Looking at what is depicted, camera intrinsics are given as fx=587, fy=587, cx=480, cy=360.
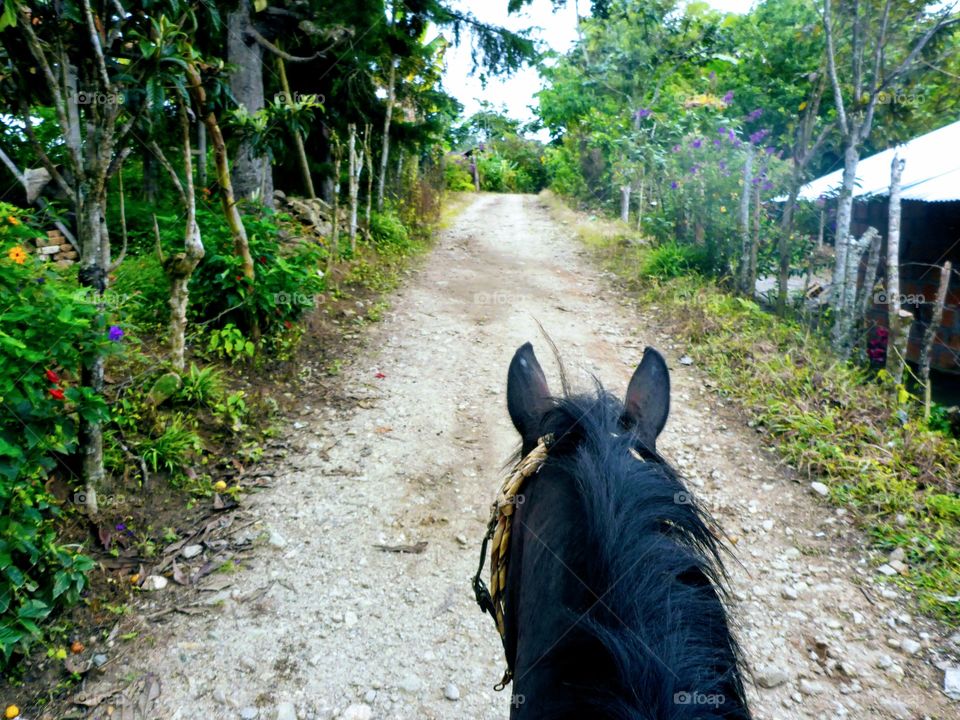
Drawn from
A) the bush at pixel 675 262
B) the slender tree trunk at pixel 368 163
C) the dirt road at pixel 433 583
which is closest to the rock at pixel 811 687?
the dirt road at pixel 433 583

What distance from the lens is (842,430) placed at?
4.75 metres

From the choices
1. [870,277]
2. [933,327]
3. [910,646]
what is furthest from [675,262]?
[910,646]

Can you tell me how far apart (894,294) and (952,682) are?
3662 millimetres

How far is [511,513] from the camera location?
5.21 feet

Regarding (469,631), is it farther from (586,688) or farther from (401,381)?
(401,381)

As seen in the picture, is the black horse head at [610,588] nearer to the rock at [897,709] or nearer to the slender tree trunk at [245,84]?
the rock at [897,709]

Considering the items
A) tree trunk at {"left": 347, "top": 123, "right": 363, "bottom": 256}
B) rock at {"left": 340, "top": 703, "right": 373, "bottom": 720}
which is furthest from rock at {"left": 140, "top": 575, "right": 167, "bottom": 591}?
tree trunk at {"left": 347, "top": 123, "right": 363, "bottom": 256}

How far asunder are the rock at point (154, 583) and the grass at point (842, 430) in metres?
4.15

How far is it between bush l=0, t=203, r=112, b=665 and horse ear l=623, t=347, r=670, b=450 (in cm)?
234

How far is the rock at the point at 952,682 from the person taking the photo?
2746 millimetres

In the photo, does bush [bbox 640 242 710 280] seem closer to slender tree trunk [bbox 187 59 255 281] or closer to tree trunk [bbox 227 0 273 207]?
tree trunk [bbox 227 0 273 207]

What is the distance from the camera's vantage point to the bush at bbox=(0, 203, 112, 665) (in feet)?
8.14

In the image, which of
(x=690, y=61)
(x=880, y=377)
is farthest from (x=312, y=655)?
(x=690, y=61)

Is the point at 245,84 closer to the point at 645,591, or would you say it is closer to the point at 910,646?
the point at 645,591
